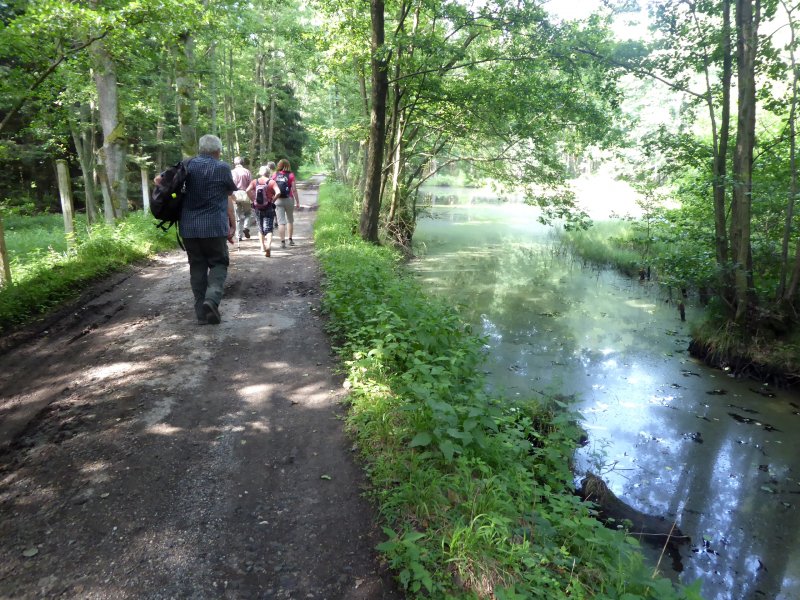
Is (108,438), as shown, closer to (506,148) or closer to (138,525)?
(138,525)

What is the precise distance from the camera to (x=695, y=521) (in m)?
5.14

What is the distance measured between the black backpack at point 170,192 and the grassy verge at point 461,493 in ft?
8.14

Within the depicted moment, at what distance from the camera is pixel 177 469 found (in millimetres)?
3176

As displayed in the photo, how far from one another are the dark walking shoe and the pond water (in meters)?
3.57

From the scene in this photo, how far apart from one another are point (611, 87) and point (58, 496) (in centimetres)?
1154

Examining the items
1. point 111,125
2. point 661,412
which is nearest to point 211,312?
point 661,412

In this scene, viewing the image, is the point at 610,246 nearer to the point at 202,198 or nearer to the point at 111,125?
the point at 111,125

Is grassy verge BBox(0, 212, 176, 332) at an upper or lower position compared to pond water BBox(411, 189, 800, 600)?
upper

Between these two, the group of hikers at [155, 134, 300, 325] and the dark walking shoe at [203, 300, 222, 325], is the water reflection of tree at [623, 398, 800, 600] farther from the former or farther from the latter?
the group of hikers at [155, 134, 300, 325]

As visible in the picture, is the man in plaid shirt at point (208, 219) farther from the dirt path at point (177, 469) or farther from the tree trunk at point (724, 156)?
the tree trunk at point (724, 156)

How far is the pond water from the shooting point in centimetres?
480

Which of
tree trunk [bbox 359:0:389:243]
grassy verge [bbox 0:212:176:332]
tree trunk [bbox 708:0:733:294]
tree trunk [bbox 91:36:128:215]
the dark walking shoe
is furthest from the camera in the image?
tree trunk [bbox 359:0:389:243]

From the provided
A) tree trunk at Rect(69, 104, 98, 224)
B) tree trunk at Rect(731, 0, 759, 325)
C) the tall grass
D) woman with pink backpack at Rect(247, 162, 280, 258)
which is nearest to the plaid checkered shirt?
woman with pink backpack at Rect(247, 162, 280, 258)

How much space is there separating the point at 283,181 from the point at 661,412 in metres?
8.42
